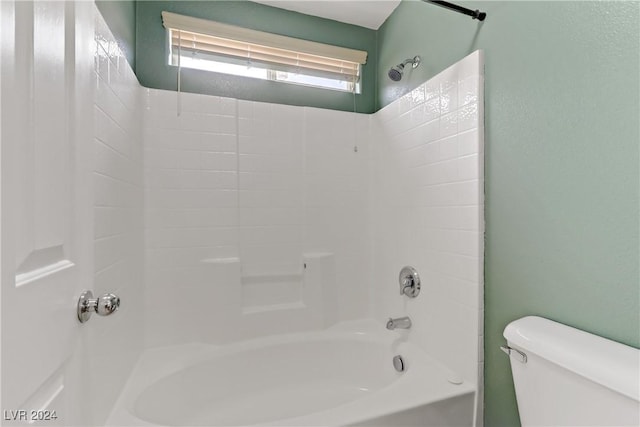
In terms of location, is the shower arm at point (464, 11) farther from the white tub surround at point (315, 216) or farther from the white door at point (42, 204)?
the white door at point (42, 204)

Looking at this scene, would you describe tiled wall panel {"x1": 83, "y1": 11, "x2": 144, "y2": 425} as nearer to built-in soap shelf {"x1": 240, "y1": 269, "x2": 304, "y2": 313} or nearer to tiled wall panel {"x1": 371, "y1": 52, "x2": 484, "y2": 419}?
built-in soap shelf {"x1": 240, "y1": 269, "x2": 304, "y2": 313}

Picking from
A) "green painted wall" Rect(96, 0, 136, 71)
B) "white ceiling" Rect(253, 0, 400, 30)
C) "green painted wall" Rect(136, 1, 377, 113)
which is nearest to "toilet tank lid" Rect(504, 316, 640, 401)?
"green painted wall" Rect(136, 1, 377, 113)

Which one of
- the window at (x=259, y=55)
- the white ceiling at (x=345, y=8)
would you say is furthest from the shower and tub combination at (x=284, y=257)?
the white ceiling at (x=345, y=8)

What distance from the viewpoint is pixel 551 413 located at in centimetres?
81

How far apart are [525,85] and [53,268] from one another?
1.44 metres

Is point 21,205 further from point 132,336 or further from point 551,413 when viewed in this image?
point 551,413

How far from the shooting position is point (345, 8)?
1.86m

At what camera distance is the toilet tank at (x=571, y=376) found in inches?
25.6

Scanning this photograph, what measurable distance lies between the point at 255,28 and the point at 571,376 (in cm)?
218

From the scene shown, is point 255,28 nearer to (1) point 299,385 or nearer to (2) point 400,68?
(2) point 400,68

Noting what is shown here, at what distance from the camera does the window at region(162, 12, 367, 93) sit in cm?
167

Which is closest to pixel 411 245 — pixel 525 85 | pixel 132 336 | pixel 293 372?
pixel 525 85

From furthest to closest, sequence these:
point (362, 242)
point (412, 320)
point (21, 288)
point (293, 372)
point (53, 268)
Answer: point (362, 242)
point (293, 372)
point (412, 320)
point (53, 268)
point (21, 288)

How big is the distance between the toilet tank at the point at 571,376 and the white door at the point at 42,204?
114 centimetres
